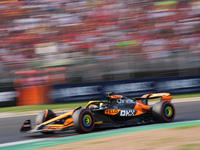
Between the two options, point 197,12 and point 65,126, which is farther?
point 197,12

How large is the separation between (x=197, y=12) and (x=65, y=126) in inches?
542

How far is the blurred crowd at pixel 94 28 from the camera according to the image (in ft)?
50.6

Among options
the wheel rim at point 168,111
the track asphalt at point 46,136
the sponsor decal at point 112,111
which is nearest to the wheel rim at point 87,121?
the track asphalt at point 46,136

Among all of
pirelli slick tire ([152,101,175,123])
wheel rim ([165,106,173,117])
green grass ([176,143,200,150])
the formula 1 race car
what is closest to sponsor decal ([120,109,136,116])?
the formula 1 race car

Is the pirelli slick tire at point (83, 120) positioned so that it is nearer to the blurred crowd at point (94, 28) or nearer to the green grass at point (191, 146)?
the green grass at point (191, 146)

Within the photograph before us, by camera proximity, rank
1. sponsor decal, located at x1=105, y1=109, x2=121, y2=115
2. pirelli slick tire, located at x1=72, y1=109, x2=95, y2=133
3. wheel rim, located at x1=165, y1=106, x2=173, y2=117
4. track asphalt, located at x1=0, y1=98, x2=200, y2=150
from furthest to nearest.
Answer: wheel rim, located at x1=165, y1=106, x2=173, y2=117
sponsor decal, located at x1=105, y1=109, x2=121, y2=115
pirelli slick tire, located at x1=72, y1=109, x2=95, y2=133
track asphalt, located at x1=0, y1=98, x2=200, y2=150

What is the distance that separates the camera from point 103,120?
6934mm

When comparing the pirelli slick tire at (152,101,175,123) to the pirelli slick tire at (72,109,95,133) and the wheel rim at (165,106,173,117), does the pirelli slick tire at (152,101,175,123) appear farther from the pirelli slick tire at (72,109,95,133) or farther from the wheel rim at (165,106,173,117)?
the pirelli slick tire at (72,109,95,133)

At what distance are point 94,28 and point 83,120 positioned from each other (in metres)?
10.9

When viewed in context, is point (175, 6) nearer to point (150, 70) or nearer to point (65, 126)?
point (150, 70)

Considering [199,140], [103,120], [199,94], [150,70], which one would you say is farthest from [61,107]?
[199,140]

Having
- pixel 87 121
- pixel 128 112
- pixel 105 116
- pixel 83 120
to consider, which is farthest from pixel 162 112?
pixel 83 120

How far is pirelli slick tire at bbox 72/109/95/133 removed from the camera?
6.27 meters

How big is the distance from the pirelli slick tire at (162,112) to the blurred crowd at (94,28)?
7.36 m
